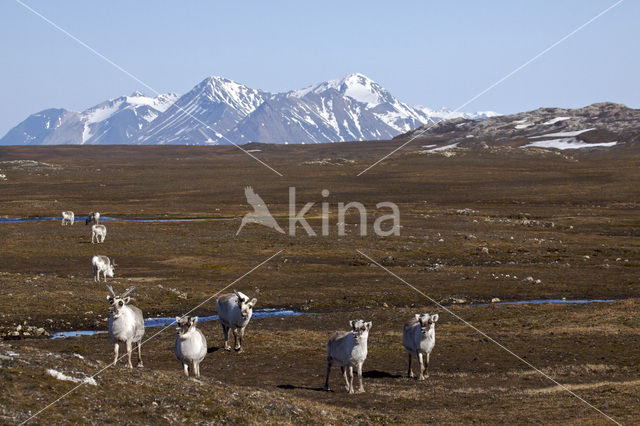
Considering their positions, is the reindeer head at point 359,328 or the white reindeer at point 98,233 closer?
the reindeer head at point 359,328

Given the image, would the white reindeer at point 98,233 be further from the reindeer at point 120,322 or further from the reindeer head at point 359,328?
the reindeer head at point 359,328

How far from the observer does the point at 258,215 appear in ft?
287

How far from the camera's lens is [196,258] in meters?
55.0

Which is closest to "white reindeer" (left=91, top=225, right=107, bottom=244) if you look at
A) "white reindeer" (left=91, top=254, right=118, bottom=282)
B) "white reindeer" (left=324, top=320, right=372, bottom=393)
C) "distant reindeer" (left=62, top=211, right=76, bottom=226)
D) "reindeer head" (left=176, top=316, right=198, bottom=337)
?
"distant reindeer" (left=62, top=211, right=76, bottom=226)

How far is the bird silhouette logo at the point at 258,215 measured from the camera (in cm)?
7562

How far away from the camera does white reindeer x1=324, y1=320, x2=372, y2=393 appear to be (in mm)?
21797

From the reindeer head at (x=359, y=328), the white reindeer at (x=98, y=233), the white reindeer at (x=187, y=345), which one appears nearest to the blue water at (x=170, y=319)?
the white reindeer at (x=187, y=345)

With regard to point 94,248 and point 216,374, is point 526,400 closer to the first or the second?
point 216,374

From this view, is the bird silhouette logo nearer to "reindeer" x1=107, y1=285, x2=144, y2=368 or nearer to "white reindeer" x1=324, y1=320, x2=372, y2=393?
"reindeer" x1=107, y1=285, x2=144, y2=368

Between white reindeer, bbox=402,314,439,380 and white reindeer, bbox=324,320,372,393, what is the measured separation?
2.65 metres

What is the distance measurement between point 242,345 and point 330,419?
39.9ft

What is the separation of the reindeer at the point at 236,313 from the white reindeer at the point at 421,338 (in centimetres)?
654

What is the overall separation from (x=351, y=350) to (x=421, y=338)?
10.5 feet

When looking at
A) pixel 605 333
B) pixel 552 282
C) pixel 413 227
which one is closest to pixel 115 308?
pixel 605 333
